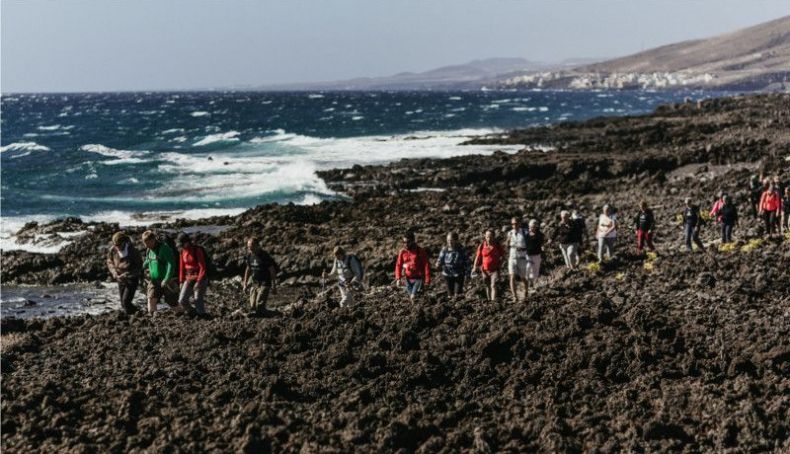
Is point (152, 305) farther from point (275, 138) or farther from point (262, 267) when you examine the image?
point (275, 138)

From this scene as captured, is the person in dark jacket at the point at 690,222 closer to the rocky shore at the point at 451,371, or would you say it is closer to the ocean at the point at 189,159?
the rocky shore at the point at 451,371

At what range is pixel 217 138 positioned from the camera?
67.3 metres

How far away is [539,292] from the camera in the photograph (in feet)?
43.2

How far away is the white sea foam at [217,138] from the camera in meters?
62.7

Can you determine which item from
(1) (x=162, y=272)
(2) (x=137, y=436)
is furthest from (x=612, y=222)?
(2) (x=137, y=436)

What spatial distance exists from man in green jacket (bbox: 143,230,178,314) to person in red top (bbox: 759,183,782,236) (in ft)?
43.1

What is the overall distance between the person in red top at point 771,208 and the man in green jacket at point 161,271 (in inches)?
517

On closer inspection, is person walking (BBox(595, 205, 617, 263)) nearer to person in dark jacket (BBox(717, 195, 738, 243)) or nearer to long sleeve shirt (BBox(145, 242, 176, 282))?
person in dark jacket (BBox(717, 195, 738, 243))

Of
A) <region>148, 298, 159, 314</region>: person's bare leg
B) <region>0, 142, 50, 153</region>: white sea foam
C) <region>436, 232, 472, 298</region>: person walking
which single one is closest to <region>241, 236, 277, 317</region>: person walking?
<region>148, 298, 159, 314</region>: person's bare leg

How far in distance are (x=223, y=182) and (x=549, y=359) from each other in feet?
103

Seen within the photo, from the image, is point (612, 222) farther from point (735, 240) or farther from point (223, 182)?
point (223, 182)

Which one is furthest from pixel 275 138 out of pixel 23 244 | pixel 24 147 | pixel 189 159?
pixel 23 244

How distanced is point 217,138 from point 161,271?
2250 inches

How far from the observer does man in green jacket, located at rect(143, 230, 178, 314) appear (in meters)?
12.2
